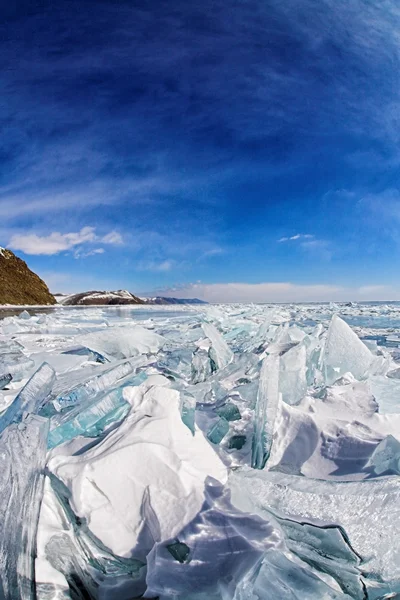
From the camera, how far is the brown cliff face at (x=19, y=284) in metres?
37.6

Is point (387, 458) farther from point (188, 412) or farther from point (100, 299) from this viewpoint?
point (100, 299)

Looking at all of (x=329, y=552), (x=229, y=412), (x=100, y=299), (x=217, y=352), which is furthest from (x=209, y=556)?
(x=100, y=299)

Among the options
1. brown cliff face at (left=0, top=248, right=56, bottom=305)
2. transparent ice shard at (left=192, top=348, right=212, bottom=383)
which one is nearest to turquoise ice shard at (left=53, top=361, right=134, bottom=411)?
transparent ice shard at (left=192, top=348, right=212, bottom=383)

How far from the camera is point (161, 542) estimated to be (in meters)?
0.66

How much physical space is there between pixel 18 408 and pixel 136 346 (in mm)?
1977

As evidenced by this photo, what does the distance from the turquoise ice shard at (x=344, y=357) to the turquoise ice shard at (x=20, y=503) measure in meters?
1.71

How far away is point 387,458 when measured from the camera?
92 cm

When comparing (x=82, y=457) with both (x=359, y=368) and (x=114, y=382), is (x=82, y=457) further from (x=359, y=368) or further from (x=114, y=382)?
(x=359, y=368)

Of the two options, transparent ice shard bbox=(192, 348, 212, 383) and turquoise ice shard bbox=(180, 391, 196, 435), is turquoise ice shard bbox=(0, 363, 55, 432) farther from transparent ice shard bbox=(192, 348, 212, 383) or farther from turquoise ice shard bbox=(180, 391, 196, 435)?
transparent ice shard bbox=(192, 348, 212, 383)

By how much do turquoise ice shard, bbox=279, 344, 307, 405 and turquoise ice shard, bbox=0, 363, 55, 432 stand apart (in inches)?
40.0

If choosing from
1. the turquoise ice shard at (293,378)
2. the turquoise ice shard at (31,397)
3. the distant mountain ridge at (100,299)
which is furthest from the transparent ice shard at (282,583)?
the distant mountain ridge at (100,299)

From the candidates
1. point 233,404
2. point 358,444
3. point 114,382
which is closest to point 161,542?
point 358,444

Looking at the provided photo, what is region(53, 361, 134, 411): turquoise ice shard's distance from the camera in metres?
1.49

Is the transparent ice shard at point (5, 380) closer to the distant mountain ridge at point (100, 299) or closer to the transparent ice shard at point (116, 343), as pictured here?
the transparent ice shard at point (116, 343)
